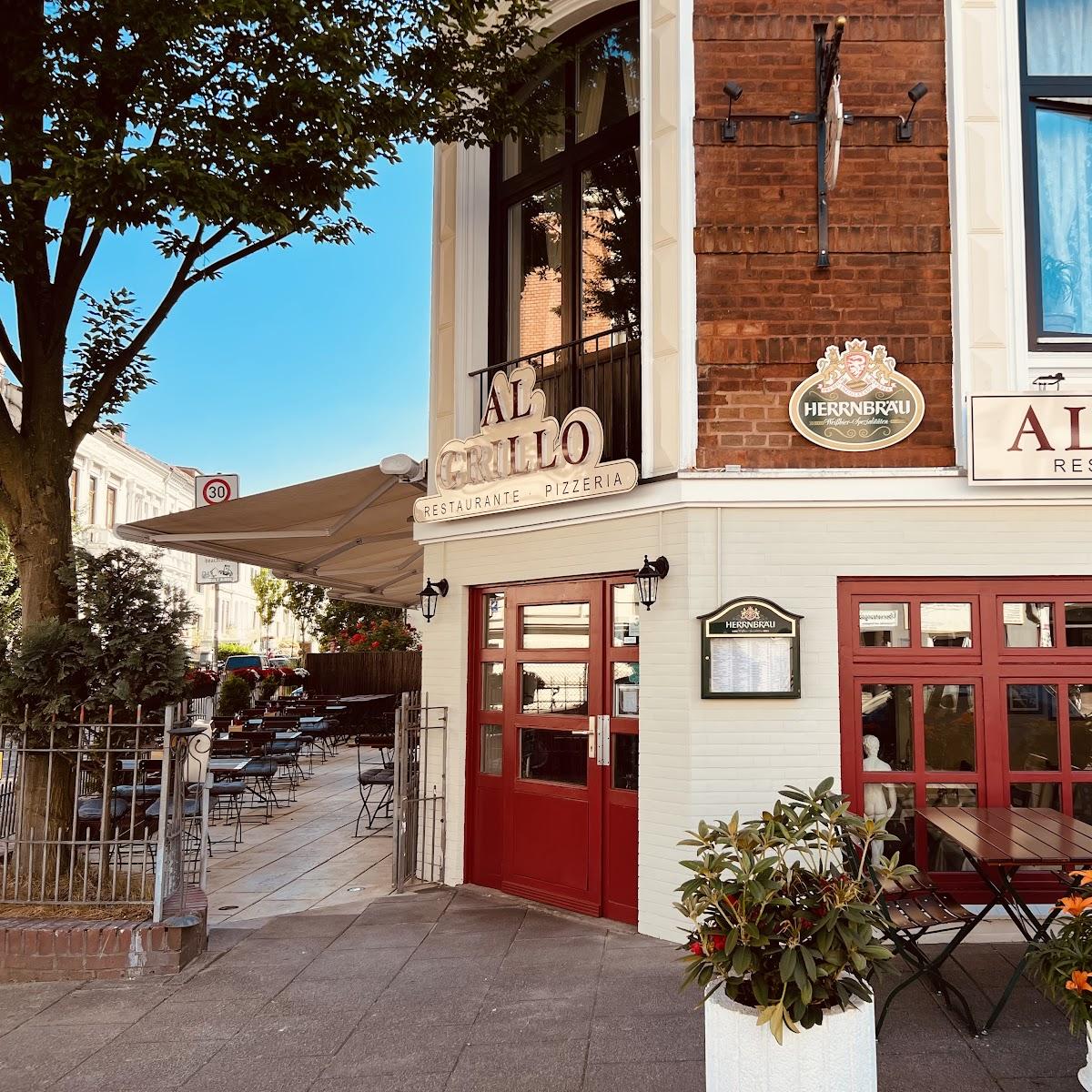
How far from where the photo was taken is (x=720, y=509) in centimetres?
633

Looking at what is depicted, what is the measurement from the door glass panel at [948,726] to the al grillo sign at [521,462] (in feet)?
7.84

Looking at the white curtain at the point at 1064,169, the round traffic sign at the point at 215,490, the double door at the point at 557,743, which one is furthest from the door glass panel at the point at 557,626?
the round traffic sign at the point at 215,490

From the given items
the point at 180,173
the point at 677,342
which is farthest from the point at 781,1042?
the point at 180,173

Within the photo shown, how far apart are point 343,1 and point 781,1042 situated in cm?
710

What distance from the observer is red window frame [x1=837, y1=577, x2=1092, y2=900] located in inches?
246

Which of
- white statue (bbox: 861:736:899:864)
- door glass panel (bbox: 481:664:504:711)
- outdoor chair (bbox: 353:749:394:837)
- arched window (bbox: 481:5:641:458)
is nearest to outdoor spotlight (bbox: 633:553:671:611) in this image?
arched window (bbox: 481:5:641:458)

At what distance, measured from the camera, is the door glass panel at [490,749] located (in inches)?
304

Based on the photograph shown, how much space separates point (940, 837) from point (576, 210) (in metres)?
5.37

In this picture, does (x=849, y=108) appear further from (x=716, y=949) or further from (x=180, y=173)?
(x=716, y=949)

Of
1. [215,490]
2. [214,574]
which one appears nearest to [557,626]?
[215,490]

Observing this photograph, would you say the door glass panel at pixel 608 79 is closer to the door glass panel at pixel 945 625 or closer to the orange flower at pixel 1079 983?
the door glass panel at pixel 945 625

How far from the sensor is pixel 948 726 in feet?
20.7

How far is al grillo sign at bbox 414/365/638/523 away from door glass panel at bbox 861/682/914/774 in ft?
6.85

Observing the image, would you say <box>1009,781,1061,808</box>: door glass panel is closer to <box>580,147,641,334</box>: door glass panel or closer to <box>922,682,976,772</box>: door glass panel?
<box>922,682,976,772</box>: door glass panel
